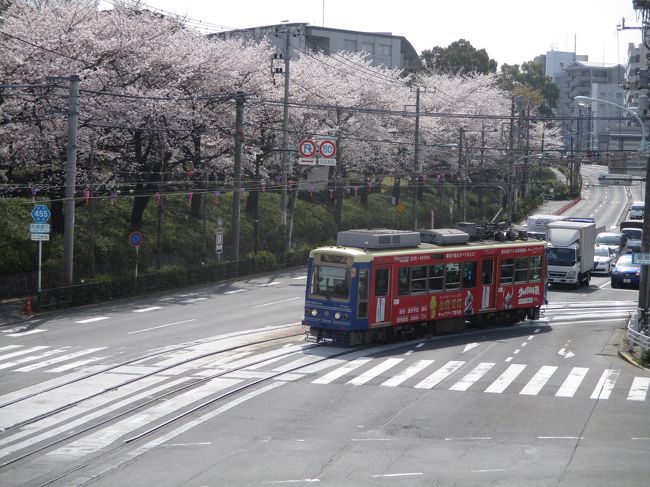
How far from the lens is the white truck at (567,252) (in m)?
48.1

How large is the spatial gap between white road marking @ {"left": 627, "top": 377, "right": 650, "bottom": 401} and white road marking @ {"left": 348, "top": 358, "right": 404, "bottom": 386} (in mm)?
6129

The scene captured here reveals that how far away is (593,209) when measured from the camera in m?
107

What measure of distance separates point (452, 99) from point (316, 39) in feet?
54.2

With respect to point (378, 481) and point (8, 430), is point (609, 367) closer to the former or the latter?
point (378, 481)

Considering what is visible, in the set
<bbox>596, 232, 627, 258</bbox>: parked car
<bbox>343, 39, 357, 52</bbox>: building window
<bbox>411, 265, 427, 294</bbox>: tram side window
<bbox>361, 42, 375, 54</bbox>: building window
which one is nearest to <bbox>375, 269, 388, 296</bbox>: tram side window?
<bbox>411, 265, 427, 294</bbox>: tram side window

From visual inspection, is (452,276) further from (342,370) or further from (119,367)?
(119,367)

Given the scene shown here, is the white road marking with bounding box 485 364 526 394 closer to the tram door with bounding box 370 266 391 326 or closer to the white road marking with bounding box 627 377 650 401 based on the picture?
the white road marking with bounding box 627 377 650 401

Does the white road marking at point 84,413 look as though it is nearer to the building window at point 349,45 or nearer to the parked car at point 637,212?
the parked car at point 637,212

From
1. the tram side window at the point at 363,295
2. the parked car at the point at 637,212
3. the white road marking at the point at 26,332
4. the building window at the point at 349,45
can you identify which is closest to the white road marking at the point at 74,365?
the white road marking at the point at 26,332

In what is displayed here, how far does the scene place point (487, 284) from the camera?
1282 inches

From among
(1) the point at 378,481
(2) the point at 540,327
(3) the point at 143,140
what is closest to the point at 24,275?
(3) the point at 143,140

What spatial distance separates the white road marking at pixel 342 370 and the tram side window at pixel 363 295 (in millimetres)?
1498

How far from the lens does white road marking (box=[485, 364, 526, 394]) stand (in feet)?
74.8

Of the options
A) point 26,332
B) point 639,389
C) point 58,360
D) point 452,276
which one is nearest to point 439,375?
point 639,389
